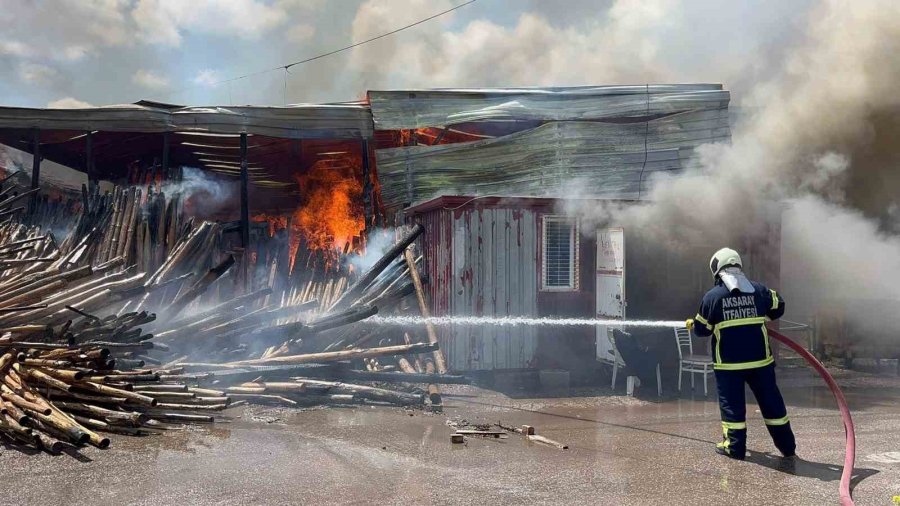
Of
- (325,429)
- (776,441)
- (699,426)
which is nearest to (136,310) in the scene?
(325,429)

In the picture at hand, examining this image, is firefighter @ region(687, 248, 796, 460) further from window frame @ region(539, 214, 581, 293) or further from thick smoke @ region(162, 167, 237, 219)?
thick smoke @ region(162, 167, 237, 219)

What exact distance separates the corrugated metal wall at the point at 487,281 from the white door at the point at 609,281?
102 centimetres

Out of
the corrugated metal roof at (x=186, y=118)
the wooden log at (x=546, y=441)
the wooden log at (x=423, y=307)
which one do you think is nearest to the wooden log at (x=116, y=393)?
the wooden log at (x=546, y=441)

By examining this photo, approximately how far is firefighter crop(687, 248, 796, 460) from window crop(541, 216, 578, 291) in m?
4.41

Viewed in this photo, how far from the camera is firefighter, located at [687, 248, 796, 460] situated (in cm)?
619

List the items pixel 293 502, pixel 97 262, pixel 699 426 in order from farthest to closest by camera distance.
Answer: pixel 97 262 < pixel 699 426 < pixel 293 502

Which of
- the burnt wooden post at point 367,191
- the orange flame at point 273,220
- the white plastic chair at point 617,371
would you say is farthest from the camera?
the orange flame at point 273,220

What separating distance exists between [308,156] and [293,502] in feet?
38.9

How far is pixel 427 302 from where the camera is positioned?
11102mm

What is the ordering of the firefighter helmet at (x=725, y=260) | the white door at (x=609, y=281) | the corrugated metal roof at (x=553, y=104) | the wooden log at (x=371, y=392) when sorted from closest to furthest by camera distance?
the firefighter helmet at (x=725, y=260) → the wooden log at (x=371, y=392) → the white door at (x=609, y=281) → the corrugated metal roof at (x=553, y=104)

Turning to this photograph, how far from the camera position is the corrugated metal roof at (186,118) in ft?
44.6

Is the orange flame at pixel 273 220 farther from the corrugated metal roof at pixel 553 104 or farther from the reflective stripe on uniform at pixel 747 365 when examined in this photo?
the reflective stripe on uniform at pixel 747 365

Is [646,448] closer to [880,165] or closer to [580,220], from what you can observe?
[580,220]

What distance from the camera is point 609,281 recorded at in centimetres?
1025
